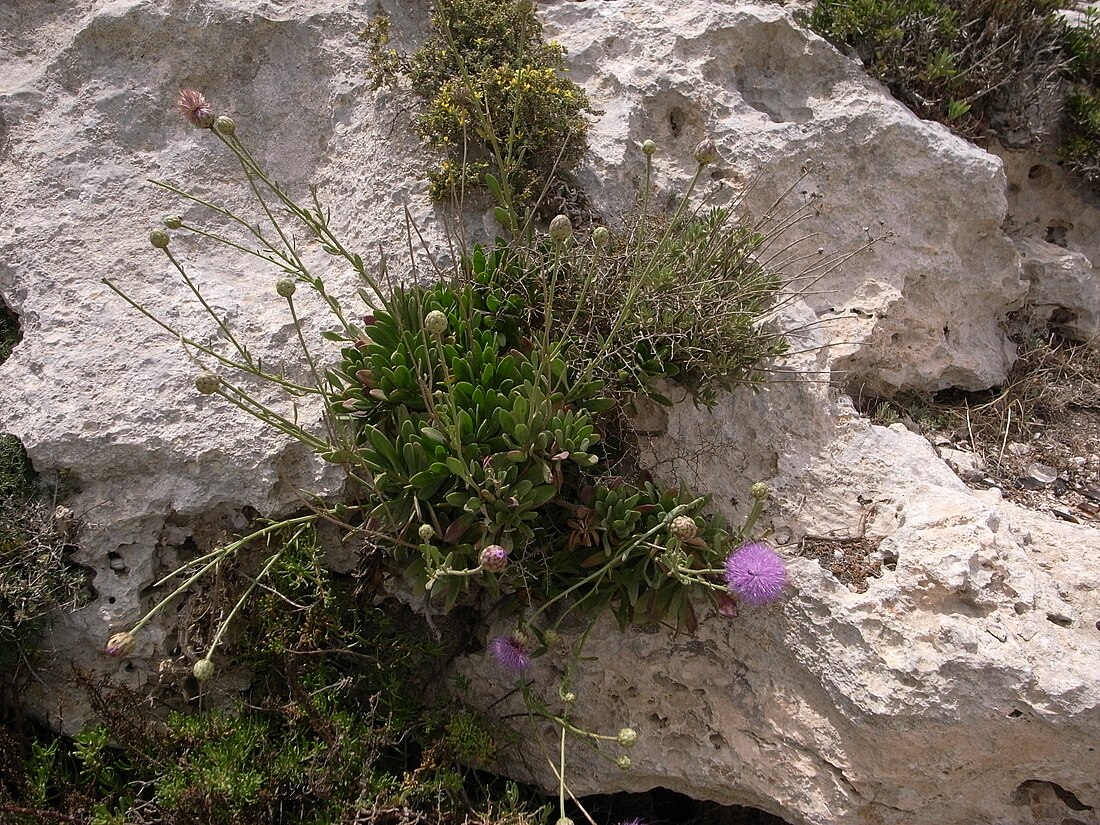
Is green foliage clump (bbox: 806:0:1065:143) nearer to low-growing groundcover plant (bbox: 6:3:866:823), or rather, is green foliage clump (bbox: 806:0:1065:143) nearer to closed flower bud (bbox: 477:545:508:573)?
low-growing groundcover plant (bbox: 6:3:866:823)

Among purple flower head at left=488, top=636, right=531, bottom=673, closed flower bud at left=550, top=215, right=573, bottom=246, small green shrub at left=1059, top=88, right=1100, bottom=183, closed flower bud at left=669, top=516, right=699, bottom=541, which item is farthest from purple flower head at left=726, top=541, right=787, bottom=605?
small green shrub at left=1059, top=88, right=1100, bottom=183

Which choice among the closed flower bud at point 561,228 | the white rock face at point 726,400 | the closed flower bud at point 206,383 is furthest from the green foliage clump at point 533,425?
the closed flower bud at point 206,383

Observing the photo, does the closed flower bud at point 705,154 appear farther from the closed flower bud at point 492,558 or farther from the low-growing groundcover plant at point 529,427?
the closed flower bud at point 492,558

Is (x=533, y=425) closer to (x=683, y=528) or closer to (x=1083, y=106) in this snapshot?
(x=683, y=528)

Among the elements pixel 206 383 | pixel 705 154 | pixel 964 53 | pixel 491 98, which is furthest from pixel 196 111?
pixel 964 53

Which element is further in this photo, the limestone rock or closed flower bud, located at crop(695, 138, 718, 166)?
the limestone rock

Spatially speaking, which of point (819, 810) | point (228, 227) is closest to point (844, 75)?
point (228, 227)
